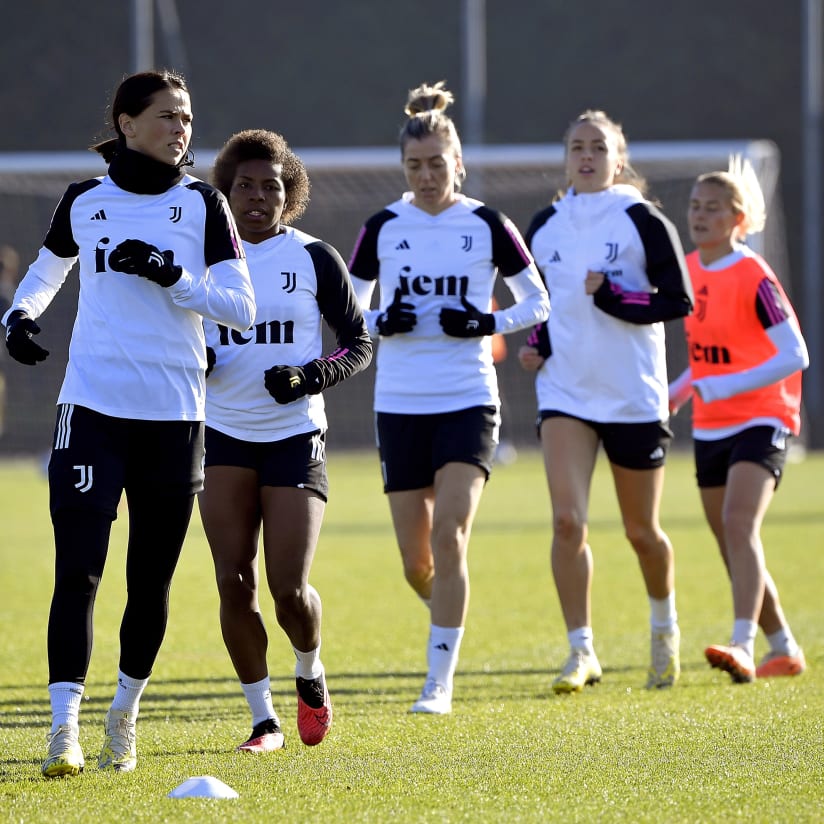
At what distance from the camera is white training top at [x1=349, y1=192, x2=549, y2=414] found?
6.01 m

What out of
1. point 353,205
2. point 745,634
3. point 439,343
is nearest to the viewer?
point 439,343

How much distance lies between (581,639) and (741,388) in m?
1.25

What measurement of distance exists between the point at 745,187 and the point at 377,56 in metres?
24.2

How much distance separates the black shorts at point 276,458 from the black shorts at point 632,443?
1.76 m

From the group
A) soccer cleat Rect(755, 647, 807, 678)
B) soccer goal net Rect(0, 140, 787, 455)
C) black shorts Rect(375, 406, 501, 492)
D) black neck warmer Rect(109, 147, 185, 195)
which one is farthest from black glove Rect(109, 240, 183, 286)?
soccer goal net Rect(0, 140, 787, 455)

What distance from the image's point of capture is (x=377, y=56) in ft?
99.0

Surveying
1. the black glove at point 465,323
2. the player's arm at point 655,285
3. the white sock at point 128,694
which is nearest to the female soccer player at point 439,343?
the black glove at point 465,323

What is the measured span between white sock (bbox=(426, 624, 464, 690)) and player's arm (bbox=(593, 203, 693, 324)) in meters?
1.50

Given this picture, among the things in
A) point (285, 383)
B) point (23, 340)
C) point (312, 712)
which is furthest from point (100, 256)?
point (312, 712)

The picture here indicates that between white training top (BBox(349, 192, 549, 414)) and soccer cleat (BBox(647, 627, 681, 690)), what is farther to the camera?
soccer cleat (BBox(647, 627, 681, 690))

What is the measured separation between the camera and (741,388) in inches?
253

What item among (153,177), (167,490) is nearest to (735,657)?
(167,490)

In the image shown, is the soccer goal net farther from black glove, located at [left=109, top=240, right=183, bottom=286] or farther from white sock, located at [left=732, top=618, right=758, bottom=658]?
black glove, located at [left=109, top=240, right=183, bottom=286]

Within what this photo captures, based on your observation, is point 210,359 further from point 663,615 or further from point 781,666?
point 781,666
